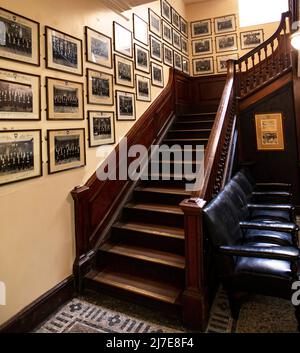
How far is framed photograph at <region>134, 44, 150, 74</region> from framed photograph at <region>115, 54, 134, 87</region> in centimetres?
24

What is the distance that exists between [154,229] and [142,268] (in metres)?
0.46

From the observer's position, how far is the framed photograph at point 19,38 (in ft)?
6.44

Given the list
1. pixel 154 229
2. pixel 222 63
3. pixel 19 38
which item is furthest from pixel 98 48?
pixel 222 63

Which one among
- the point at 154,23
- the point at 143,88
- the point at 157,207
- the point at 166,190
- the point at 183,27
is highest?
the point at 183,27

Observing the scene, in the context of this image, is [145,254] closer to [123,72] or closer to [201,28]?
[123,72]

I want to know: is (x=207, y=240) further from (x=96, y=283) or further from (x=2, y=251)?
(x=2, y=251)

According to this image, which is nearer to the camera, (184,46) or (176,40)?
(176,40)

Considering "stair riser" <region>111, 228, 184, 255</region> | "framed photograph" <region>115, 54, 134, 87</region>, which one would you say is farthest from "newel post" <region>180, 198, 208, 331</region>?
"framed photograph" <region>115, 54, 134, 87</region>

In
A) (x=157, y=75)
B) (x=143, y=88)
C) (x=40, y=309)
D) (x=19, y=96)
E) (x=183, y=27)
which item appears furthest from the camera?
(x=183, y=27)

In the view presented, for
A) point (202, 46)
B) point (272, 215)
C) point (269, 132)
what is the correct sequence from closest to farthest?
point (272, 215) → point (269, 132) → point (202, 46)

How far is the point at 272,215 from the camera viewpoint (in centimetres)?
313

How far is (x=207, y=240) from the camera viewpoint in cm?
227

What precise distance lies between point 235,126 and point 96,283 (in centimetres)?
308
